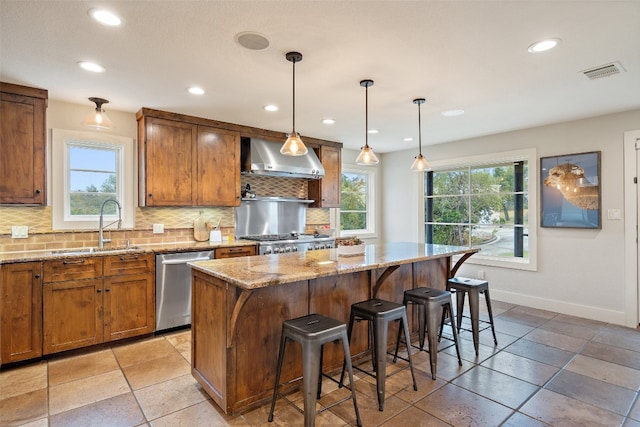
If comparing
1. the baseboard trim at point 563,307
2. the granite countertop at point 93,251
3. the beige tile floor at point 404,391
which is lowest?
the beige tile floor at point 404,391

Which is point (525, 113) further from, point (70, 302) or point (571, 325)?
point (70, 302)

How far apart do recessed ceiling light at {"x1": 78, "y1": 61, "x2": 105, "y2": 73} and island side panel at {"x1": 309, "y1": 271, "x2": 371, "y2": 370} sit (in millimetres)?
2404

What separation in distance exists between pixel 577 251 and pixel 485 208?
4.31 ft

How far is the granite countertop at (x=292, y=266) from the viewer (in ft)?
6.41

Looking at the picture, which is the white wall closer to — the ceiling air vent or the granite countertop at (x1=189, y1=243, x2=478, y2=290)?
the ceiling air vent

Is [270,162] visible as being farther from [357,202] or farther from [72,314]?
[72,314]

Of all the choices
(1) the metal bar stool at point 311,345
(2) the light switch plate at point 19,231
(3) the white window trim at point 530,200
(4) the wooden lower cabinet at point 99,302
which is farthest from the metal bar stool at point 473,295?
(2) the light switch plate at point 19,231

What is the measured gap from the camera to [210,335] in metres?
2.34

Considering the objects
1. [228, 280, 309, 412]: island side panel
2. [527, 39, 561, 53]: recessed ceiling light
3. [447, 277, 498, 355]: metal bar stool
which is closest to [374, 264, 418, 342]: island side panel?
[447, 277, 498, 355]: metal bar stool

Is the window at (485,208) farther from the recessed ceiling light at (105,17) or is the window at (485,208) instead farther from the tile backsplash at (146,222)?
the recessed ceiling light at (105,17)

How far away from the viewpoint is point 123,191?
3986 mm

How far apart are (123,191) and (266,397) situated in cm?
295

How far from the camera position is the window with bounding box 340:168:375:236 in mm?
6402

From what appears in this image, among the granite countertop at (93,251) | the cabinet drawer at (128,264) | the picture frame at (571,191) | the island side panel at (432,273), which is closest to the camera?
the granite countertop at (93,251)
